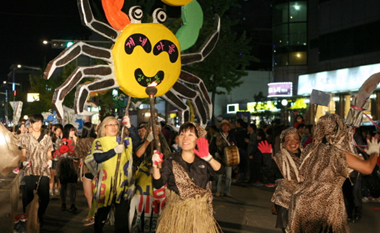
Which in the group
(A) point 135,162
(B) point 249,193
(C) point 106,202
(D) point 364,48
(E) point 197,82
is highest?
(D) point 364,48

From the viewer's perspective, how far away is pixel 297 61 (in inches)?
1479

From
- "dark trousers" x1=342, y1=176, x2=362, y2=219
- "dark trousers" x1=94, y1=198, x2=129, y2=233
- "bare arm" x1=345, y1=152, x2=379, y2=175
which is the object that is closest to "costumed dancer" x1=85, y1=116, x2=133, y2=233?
"dark trousers" x1=94, y1=198, x2=129, y2=233

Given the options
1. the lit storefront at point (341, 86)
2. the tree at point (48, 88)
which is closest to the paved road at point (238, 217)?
the lit storefront at point (341, 86)

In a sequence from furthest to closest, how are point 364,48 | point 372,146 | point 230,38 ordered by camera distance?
point 364,48 → point 230,38 → point 372,146

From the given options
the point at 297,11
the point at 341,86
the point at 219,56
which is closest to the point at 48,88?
the point at 297,11

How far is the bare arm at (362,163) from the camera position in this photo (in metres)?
4.53

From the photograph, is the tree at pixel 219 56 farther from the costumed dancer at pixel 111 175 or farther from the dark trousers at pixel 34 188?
the costumed dancer at pixel 111 175

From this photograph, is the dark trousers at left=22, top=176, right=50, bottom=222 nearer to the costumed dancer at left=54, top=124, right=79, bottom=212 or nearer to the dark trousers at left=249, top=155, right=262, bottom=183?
the costumed dancer at left=54, top=124, right=79, bottom=212

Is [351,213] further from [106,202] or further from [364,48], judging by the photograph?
[364,48]

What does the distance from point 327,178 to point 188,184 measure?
1.43 meters

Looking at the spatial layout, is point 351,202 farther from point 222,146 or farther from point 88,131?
point 88,131

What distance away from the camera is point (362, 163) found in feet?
15.1

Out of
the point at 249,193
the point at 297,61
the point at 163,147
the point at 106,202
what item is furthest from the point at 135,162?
the point at 297,61

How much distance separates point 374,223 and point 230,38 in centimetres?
1583
